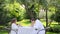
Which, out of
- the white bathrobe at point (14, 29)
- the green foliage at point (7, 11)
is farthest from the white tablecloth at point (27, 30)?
the green foliage at point (7, 11)

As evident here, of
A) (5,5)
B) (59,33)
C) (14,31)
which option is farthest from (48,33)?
(14,31)

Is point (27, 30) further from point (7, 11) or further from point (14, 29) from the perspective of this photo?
point (7, 11)

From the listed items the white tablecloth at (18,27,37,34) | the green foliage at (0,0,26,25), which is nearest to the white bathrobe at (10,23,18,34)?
the white tablecloth at (18,27,37,34)

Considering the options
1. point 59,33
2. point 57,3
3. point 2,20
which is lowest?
point 59,33

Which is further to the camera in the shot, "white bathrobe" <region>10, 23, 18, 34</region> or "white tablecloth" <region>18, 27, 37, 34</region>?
"white bathrobe" <region>10, 23, 18, 34</region>

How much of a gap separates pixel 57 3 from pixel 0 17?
5100 mm

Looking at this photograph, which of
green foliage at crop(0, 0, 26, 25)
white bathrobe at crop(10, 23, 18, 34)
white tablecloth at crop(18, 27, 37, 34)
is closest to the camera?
white tablecloth at crop(18, 27, 37, 34)

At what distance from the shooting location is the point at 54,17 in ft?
50.2

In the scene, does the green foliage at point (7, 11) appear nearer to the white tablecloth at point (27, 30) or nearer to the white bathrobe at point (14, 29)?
the white bathrobe at point (14, 29)

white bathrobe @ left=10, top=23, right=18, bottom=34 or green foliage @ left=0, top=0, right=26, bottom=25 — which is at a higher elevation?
green foliage @ left=0, top=0, right=26, bottom=25

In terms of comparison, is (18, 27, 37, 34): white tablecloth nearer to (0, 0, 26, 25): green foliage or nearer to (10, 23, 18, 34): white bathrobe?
(10, 23, 18, 34): white bathrobe

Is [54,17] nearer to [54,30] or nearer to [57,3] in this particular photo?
[54,30]

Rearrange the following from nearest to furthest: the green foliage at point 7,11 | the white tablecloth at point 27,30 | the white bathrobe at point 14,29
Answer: the white tablecloth at point 27,30 < the white bathrobe at point 14,29 < the green foliage at point 7,11

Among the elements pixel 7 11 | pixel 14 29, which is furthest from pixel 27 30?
pixel 7 11
